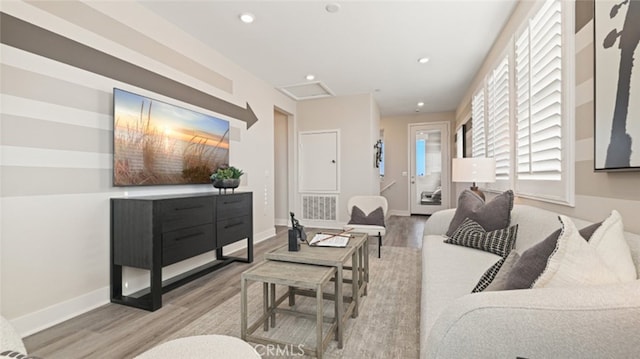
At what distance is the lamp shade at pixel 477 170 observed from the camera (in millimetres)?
2867

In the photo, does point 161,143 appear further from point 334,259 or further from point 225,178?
point 334,259

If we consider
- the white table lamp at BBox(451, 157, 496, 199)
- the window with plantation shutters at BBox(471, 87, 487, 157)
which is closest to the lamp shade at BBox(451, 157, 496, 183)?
the white table lamp at BBox(451, 157, 496, 199)

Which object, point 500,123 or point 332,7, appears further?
point 500,123

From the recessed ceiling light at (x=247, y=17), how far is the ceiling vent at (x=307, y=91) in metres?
1.93

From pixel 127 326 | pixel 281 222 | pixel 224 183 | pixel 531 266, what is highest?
pixel 224 183

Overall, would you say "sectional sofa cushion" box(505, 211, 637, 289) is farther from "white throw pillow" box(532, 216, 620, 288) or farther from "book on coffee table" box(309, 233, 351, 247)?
"book on coffee table" box(309, 233, 351, 247)

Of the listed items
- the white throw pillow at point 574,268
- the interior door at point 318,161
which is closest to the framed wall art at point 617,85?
the white throw pillow at point 574,268

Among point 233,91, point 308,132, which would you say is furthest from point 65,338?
point 308,132

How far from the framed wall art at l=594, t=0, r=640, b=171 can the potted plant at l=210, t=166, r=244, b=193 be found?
9.81 feet

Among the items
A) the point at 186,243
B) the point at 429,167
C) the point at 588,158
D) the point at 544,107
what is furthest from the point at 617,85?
the point at 429,167

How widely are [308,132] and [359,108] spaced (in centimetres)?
113

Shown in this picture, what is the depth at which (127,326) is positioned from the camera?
192cm

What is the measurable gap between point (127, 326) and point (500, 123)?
381 cm

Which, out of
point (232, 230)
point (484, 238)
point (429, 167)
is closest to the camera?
point (484, 238)
